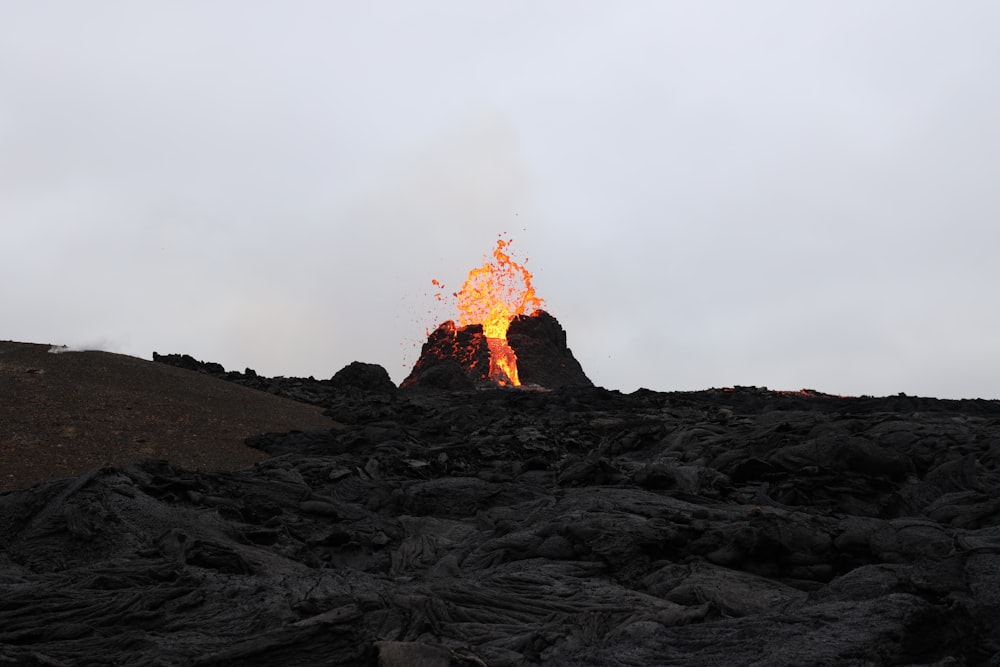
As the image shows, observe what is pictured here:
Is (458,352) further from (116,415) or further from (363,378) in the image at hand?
(116,415)

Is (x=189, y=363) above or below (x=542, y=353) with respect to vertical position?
below

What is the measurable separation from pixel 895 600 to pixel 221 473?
965 cm

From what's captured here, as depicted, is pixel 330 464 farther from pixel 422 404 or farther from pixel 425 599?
pixel 422 404

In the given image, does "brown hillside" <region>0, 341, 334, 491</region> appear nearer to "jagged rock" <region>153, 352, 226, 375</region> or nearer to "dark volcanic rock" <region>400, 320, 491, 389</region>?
A: "jagged rock" <region>153, 352, 226, 375</region>

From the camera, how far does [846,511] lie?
402 inches

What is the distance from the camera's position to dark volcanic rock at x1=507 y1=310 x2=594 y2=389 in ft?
147

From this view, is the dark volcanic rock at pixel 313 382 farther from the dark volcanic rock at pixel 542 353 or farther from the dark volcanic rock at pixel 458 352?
the dark volcanic rock at pixel 542 353

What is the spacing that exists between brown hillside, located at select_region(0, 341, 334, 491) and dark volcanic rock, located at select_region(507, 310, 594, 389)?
20.9m

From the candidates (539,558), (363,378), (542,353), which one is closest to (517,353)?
(542,353)

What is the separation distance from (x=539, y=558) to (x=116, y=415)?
46.6 ft

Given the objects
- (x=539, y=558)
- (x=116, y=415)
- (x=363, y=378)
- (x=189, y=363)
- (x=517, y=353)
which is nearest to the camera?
(x=539, y=558)

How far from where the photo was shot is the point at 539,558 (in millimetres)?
8477

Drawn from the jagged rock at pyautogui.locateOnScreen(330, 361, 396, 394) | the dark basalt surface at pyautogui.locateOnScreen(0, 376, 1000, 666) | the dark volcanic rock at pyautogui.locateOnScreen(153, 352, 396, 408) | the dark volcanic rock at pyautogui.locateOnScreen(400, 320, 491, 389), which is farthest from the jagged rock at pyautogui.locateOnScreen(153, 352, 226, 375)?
the dark basalt surface at pyautogui.locateOnScreen(0, 376, 1000, 666)

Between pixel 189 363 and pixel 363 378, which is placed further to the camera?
pixel 363 378
